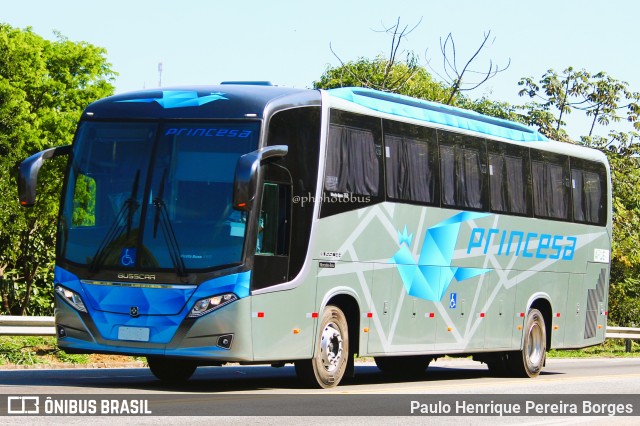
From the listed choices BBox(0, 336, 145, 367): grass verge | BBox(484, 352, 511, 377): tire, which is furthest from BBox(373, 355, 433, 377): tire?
BBox(0, 336, 145, 367): grass verge

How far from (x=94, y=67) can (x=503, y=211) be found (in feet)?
104

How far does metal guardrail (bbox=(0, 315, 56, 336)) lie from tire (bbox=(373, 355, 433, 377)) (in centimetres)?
527

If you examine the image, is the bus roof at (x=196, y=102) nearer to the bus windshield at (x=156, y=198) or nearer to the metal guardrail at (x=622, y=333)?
the bus windshield at (x=156, y=198)

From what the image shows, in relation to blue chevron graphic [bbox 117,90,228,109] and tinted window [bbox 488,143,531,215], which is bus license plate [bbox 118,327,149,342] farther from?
tinted window [bbox 488,143,531,215]

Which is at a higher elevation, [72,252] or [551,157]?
[551,157]

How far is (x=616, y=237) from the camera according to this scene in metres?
40.5

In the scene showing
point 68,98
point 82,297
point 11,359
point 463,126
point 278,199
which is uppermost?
point 68,98

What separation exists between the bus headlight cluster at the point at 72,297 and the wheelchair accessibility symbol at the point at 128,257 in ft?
2.27

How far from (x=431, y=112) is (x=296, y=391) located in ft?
17.9

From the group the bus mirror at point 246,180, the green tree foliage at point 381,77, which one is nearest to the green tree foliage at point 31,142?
the green tree foliage at point 381,77

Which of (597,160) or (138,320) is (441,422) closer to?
(138,320)

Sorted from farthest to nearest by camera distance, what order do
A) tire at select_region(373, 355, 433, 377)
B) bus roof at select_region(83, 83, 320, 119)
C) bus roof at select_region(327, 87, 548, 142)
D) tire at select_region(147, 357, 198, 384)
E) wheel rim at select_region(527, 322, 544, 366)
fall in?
1. wheel rim at select_region(527, 322, 544, 366)
2. tire at select_region(373, 355, 433, 377)
3. bus roof at select_region(327, 87, 548, 142)
4. tire at select_region(147, 357, 198, 384)
5. bus roof at select_region(83, 83, 320, 119)

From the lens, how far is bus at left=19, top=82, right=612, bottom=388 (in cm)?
1430

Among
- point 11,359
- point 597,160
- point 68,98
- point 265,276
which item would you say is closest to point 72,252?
point 265,276
